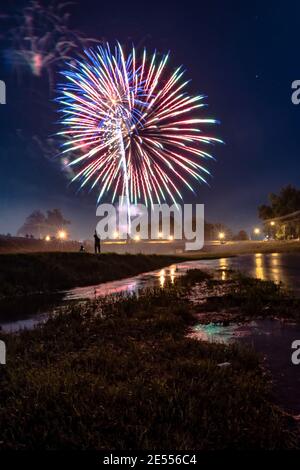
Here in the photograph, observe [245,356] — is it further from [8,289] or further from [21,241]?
[21,241]

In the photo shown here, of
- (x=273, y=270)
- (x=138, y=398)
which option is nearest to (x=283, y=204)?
(x=273, y=270)

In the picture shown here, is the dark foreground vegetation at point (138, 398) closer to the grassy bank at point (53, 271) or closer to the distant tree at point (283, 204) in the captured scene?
the grassy bank at point (53, 271)

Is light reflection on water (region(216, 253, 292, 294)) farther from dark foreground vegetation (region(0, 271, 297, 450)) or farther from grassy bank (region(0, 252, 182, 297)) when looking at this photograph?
dark foreground vegetation (region(0, 271, 297, 450))

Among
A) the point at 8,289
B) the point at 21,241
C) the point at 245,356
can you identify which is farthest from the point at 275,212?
the point at 245,356

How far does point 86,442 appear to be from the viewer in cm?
471

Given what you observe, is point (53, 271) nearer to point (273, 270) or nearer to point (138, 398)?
point (273, 270)

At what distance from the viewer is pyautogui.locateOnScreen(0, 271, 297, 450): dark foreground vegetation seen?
189 inches

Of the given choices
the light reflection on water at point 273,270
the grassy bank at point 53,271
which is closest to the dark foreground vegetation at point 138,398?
the light reflection on water at point 273,270

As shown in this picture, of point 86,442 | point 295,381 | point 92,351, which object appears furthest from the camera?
point 92,351

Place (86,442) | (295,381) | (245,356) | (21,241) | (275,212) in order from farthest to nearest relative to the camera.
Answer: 1. (275,212)
2. (21,241)
3. (245,356)
4. (295,381)
5. (86,442)

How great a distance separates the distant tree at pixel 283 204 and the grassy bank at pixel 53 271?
11418cm

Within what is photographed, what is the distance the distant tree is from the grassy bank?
114178 millimetres

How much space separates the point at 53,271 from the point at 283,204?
428ft

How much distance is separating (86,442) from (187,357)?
4.03m
